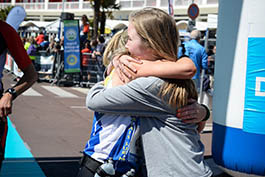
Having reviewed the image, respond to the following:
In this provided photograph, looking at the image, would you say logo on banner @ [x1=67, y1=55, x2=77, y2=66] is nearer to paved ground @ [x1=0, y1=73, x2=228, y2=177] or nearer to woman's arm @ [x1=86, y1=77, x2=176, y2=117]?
paved ground @ [x1=0, y1=73, x2=228, y2=177]

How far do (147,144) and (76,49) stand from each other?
44.0 ft

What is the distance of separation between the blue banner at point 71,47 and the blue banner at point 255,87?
11.2 metres

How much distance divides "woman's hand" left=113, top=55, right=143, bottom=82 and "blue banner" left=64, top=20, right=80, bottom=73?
1304cm

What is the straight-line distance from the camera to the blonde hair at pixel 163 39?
200cm

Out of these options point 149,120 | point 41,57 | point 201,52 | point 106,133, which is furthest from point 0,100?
point 41,57

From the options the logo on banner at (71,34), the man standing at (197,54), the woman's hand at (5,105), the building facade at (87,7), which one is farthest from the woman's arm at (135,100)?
the building facade at (87,7)

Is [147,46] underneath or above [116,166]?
above

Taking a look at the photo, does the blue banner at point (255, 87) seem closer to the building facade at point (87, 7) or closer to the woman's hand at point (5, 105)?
the woman's hand at point (5, 105)

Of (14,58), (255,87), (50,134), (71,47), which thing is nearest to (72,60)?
(71,47)

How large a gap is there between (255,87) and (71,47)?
11.5 m

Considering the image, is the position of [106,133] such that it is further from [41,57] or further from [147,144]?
[41,57]

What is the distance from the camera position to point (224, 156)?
182 inches

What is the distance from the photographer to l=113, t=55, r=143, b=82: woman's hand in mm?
2021

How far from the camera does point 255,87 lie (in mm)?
4195
